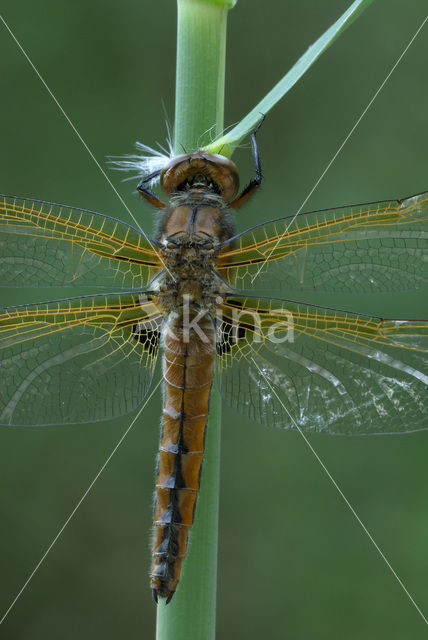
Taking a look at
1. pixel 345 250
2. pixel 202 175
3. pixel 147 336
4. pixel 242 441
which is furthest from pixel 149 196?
pixel 242 441

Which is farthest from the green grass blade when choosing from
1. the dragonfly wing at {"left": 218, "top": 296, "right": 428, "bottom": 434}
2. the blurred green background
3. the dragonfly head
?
the blurred green background

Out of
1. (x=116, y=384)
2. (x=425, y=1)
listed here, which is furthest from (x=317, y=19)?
(x=116, y=384)

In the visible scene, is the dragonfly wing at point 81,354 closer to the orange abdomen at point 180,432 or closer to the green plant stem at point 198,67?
the orange abdomen at point 180,432

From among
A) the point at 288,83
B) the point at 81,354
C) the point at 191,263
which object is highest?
the point at 288,83

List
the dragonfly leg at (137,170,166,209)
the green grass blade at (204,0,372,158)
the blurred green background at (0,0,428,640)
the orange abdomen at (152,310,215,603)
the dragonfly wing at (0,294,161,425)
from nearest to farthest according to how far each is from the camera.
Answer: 1. the green grass blade at (204,0,372,158)
2. the orange abdomen at (152,310,215,603)
3. the dragonfly wing at (0,294,161,425)
4. the dragonfly leg at (137,170,166,209)
5. the blurred green background at (0,0,428,640)

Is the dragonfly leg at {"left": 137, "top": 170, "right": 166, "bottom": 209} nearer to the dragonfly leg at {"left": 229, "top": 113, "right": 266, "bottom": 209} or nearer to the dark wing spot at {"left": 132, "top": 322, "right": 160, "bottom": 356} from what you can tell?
the dragonfly leg at {"left": 229, "top": 113, "right": 266, "bottom": 209}

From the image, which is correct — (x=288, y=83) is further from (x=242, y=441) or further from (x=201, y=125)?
(x=242, y=441)

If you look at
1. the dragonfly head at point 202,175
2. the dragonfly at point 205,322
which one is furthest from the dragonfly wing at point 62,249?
the dragonfly head at point 202,175
